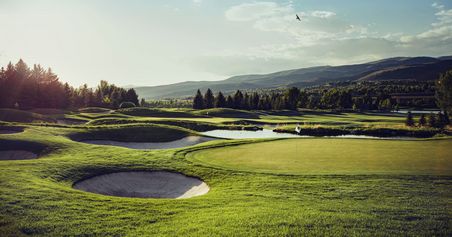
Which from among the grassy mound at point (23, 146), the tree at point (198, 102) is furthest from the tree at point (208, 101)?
the grassy mound at point (23, 146)

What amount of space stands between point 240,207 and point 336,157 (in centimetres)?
1243

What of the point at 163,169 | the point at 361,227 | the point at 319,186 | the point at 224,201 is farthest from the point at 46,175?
the point at 361,227

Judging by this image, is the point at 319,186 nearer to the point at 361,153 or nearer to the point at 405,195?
the point at 405,195

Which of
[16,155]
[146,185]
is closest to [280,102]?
[16,155]

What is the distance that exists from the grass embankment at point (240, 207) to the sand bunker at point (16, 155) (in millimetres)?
5633

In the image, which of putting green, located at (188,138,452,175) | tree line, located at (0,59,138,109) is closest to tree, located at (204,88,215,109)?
tree line, located at (0,59,138,109)

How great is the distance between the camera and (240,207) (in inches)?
508

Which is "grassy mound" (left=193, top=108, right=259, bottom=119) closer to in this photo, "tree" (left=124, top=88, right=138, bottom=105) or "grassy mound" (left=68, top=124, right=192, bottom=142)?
"grassy mound" (left=68, top=124, right=192, bottom=142)

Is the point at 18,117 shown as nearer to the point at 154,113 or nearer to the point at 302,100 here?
the point at 154,113

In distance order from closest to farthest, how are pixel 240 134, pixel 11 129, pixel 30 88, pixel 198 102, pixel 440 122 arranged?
pixel 11 129 → pixel 240 134 → pixel 440 122 → pixel 30 88 → pixel 198 102

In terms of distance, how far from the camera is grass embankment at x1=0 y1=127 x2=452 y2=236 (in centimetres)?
1062

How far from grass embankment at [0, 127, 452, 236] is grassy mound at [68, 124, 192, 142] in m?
17.5

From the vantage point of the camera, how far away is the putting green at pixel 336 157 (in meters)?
19.3

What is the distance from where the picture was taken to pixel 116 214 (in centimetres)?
1185
